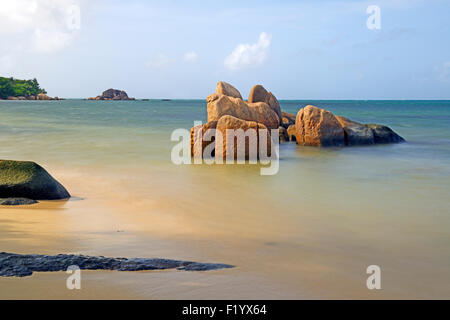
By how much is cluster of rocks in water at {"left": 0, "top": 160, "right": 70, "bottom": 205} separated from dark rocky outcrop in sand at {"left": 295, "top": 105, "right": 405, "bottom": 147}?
1069cm

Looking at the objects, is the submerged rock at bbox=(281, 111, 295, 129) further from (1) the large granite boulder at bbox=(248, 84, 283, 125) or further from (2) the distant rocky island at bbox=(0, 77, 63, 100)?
(2) the distant rocky island at bbox=(0, 77, 63, 100)

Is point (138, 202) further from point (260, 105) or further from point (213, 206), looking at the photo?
point (260, 105)

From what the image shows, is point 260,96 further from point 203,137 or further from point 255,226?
point 255,226

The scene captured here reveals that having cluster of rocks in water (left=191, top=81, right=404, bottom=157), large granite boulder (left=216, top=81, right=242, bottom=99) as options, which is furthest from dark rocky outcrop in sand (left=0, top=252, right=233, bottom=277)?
large granite boulder (left=216, top=81, right=242, bottom=99)

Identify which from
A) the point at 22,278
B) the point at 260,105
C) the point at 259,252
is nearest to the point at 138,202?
the point at 259,252

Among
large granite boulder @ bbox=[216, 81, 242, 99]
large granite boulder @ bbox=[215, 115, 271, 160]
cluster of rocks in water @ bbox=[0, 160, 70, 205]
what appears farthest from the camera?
large granite boulder @ bbox=[216, 81, 242, 99]

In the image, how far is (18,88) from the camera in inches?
4626

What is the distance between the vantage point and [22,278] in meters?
4.06

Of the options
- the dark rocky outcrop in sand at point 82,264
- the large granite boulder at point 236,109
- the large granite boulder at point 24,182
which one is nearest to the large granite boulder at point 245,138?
Result: the large granite boulder at point 236,109

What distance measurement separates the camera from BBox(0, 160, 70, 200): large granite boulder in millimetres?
7223

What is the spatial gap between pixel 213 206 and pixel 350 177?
4243mm

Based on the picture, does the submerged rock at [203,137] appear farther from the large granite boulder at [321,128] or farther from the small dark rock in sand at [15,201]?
the small dark rock in sand at [15,201]

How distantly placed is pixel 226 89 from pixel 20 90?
111151 millimetres

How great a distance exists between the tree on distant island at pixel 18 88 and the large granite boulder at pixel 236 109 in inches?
4140
